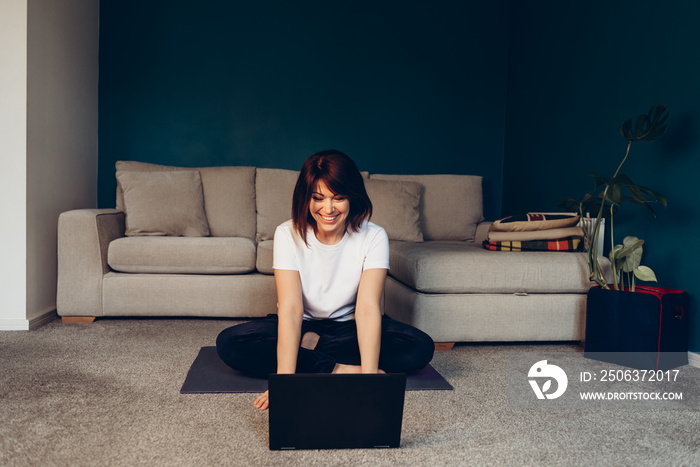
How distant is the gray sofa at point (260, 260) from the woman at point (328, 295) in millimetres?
631

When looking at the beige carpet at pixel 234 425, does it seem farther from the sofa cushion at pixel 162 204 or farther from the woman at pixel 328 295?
the sofa cushion at pixel 162 204

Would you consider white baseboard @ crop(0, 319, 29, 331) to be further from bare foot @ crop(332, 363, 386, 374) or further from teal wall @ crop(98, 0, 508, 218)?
bare foot @ crop(332, 363, 386, 374)

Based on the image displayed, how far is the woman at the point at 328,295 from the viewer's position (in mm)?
1712

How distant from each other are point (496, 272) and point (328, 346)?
3.22 feet

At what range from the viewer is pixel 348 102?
168 inches

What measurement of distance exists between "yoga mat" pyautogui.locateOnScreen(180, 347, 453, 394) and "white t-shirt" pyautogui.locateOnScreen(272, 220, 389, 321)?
0.33 m

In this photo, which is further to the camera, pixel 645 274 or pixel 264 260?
pixel 264 260

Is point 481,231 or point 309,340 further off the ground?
point 481,231

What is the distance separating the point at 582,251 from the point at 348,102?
6.93 feet

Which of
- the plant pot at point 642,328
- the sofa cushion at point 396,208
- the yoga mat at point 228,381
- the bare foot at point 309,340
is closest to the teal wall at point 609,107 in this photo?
the plant pot at point 642,328

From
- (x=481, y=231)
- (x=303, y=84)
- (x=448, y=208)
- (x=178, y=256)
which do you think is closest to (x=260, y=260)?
(x=178, y=256)

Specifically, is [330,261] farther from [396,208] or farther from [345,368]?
[396,208]

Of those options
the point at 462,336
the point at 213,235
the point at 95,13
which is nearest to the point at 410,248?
the point at 462,336

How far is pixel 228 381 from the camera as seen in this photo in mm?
1988
